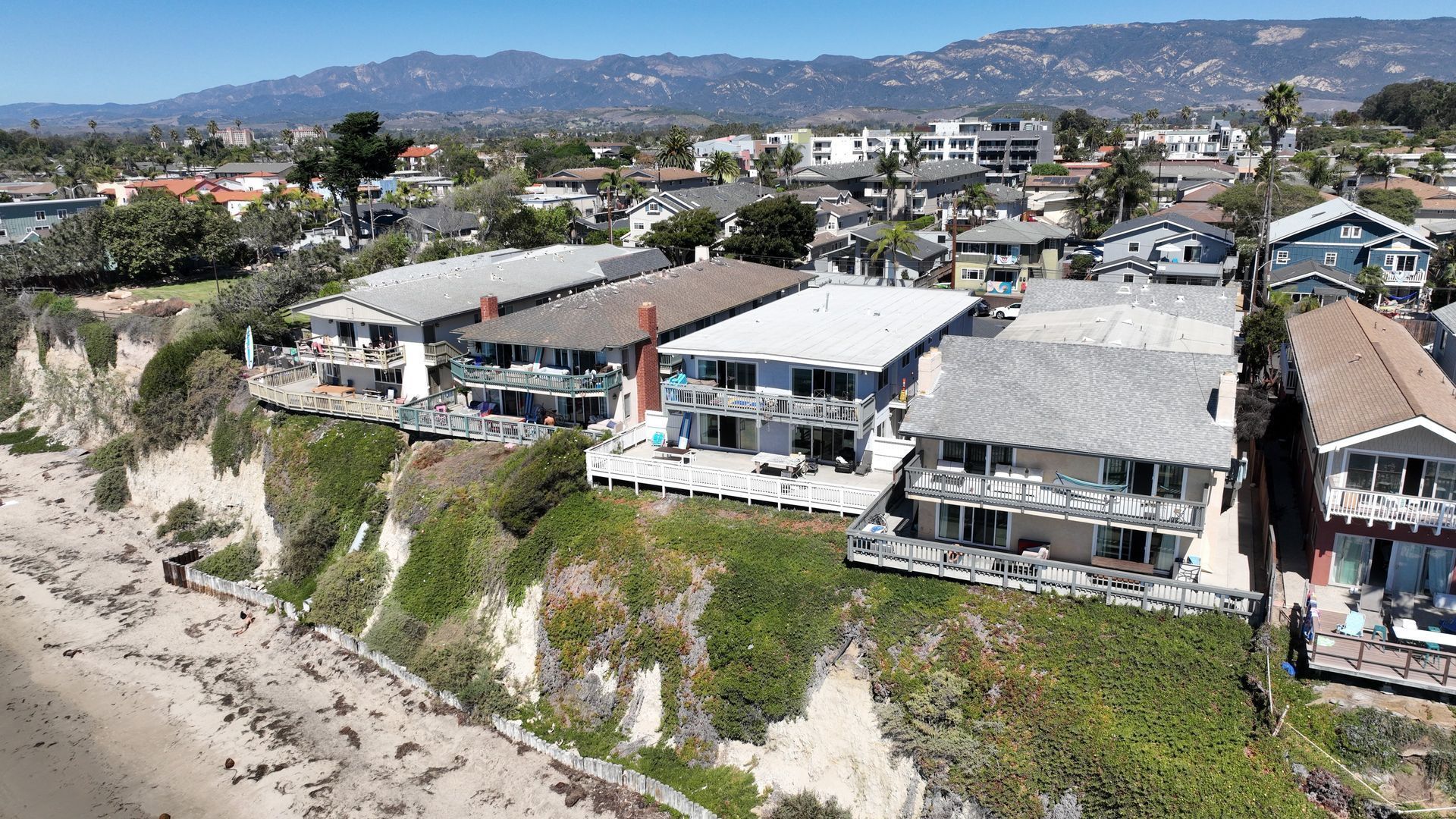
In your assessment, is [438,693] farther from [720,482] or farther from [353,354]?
[353,354]

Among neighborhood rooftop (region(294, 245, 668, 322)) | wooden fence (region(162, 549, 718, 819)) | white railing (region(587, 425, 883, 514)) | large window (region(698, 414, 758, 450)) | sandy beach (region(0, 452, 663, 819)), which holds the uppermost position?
neighborhood rooftop (region(294, 245, 668, 322))

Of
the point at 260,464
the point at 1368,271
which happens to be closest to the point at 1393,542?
the point at 1368,271

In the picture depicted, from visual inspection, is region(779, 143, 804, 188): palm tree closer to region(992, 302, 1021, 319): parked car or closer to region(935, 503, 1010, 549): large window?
region(992, 302, 1021, 319): parked car

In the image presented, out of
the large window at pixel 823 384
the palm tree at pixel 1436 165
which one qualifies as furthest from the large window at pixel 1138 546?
the palm tree at pixel 1436 165

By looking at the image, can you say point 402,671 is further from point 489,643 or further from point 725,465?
point 725,465

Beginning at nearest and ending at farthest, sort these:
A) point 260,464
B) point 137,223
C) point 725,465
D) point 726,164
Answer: point 725,465, point 260,464, point 137,223, point 726,164

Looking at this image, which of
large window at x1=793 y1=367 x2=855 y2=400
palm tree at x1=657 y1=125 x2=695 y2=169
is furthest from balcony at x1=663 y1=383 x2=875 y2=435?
palm tree at x1=657 y1=125 x2=695 y2=169
